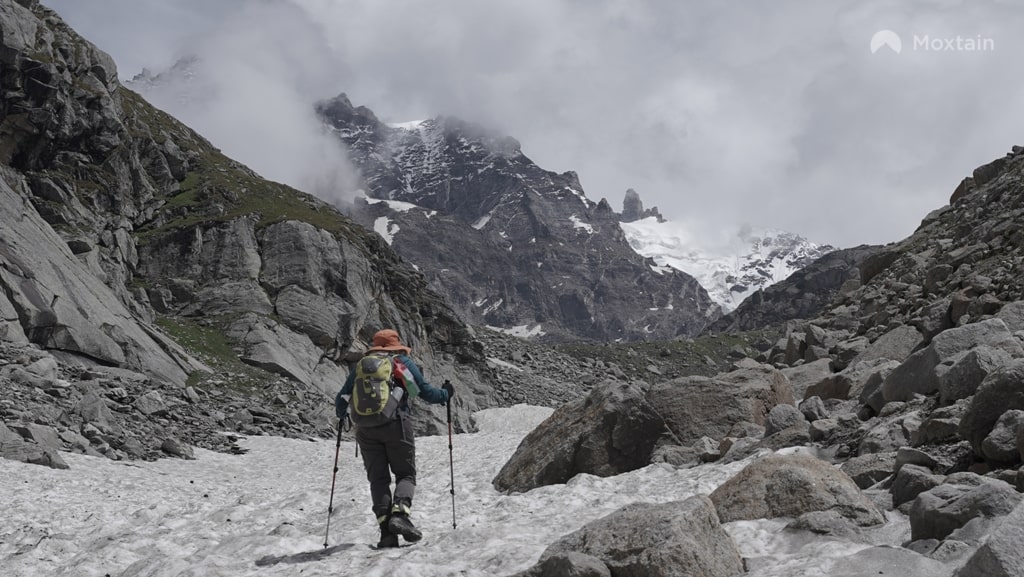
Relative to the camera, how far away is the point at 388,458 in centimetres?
1147

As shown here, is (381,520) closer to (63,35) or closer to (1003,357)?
(1003,357)

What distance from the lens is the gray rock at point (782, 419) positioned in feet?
50.2

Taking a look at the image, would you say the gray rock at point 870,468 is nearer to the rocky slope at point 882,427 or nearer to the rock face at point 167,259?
the rocky slope at point 882,427

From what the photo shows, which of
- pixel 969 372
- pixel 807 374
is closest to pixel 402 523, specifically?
pixel 969 372

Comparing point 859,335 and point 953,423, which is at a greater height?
point 859,335

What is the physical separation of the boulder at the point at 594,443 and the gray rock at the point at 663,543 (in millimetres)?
7530

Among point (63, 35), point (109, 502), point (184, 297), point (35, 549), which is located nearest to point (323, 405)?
point (184, 297)

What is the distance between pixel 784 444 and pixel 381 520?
7927 millimetres

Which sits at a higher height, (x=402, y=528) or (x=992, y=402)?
(x=992, y=402)

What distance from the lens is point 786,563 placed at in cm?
800

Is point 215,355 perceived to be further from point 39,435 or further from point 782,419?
point 782,419

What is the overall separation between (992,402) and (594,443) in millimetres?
8440

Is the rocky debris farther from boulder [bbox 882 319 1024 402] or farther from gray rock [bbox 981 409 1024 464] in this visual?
boulder [bbox 882 319 1024 402]

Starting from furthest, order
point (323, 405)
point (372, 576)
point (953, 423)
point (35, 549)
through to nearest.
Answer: point (323, 405) < point (35, 549) < point (953, 423) < point (372, 576)
